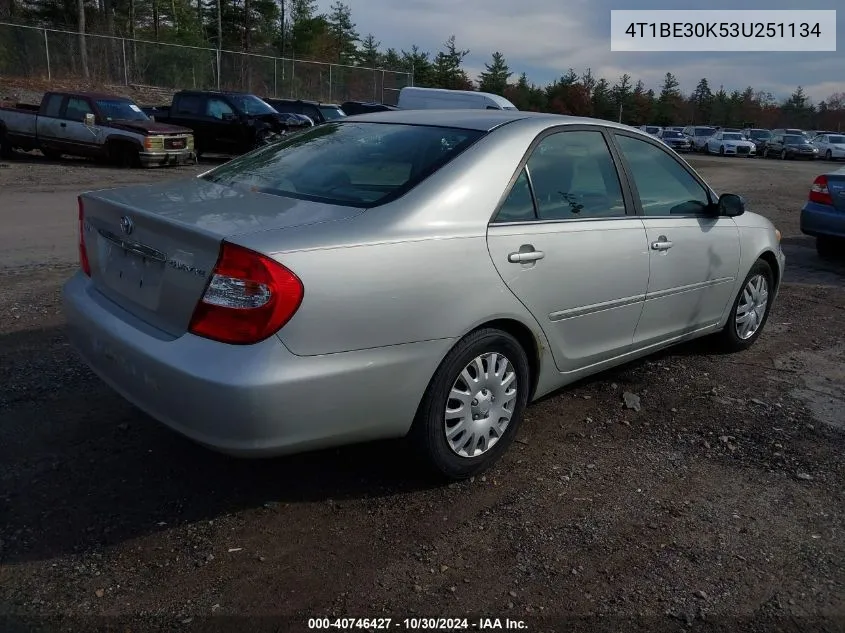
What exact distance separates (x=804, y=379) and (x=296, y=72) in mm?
36594

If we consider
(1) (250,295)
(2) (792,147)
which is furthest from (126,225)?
(2) (792,147)

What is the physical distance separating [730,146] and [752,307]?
40905 millimetres

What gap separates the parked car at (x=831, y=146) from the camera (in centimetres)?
4162

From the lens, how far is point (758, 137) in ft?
153

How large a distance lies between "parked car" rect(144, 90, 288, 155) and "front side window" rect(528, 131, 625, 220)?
1608 centimetres

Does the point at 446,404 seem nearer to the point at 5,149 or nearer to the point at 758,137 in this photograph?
the point at 5,149

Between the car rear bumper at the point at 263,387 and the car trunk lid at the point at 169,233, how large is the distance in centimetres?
13

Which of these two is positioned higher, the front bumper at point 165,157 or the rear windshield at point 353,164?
the front bumper at point 165,157

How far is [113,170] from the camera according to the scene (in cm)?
1661

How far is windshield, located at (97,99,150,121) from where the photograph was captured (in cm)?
1700

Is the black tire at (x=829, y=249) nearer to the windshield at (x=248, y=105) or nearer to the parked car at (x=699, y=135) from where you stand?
the windshield at (x=248, y=105)

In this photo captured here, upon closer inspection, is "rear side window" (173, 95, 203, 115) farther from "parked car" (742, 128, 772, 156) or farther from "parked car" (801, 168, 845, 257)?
"parked car" (742, 128, 772, 156)

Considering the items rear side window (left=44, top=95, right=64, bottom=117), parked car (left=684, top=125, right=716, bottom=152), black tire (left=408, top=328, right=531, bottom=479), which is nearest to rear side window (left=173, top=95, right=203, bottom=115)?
rear side window (left=44, top=95, right=64, bottom=117)

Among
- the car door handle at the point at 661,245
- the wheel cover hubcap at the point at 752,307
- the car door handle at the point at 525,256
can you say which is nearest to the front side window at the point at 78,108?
the wheel cover hubcap at the point at 752,307
